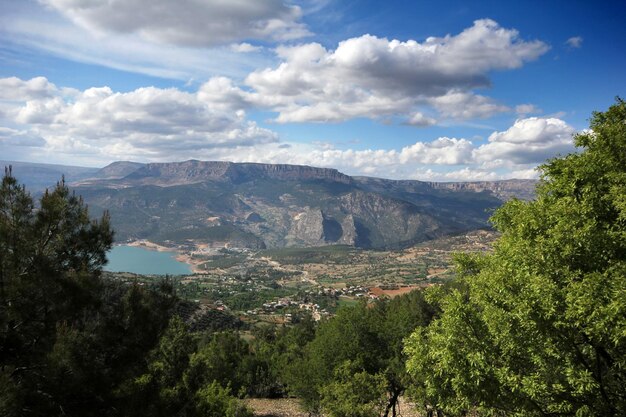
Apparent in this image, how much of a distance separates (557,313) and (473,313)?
7.14 ft

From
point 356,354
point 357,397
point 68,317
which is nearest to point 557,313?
point 68,317

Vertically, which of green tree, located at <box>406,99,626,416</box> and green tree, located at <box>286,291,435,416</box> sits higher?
green tree, located at <box>406,99,626,416</box>

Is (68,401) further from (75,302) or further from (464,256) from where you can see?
(464,256)

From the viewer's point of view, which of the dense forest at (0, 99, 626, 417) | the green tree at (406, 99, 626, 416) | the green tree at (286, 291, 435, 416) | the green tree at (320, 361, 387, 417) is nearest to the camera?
the green tree at (406, 99, 626, 416)

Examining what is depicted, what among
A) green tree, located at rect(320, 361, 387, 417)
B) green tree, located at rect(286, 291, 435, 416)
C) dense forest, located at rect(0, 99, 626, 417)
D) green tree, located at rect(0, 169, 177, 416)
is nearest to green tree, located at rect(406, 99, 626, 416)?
dense forest, located at rect(0, 99, 626, 417)

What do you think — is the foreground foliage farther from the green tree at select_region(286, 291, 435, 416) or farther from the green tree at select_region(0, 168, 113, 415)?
the green tree at select_region(286, 291, 435, 416)

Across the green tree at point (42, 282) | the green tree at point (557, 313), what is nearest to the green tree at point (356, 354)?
the green tree at point (557, 313)

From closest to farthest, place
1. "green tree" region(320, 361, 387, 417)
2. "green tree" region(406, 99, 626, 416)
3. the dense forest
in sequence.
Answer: "green tree" region(406, 99, 626, 416) < the dense forest < "green tree" region(320, 361, 387, 417)

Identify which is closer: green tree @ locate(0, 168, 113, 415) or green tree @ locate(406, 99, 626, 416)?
green tree @ locate(406, 99, 626, 416)

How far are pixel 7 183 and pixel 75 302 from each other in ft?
13.1

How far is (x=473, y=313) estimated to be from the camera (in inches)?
414

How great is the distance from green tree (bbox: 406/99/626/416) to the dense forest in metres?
0.04

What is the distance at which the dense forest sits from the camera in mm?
8828

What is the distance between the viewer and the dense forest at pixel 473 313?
29.0 feet
